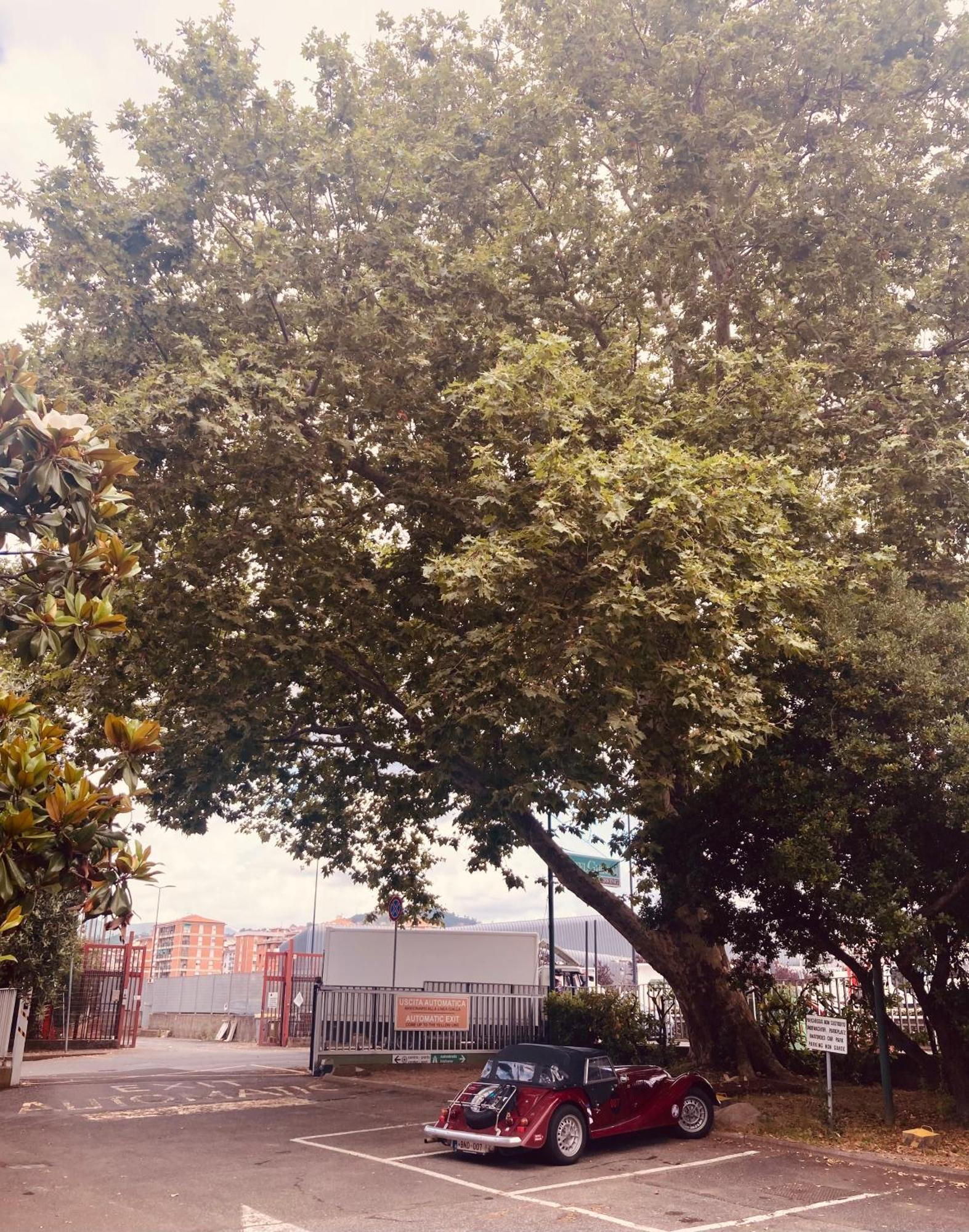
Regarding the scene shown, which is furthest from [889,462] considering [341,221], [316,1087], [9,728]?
[316,1087]

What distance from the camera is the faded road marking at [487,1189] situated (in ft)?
25.9

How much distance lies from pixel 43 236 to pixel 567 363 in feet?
27.4

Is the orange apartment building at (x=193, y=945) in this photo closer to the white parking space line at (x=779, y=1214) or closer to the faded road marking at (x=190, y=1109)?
the faded road marking at (x=190, y=1109)

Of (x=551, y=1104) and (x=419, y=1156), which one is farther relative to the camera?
(x=419, y=1156)

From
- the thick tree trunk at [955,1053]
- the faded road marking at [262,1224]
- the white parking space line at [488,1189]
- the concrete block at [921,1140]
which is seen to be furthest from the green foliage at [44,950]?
the thick tree trunk at [955,1053]

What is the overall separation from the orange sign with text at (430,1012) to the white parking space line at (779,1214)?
13.2 meters

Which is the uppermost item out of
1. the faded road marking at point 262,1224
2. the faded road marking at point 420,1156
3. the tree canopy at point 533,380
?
the tree canopy at point 533,380

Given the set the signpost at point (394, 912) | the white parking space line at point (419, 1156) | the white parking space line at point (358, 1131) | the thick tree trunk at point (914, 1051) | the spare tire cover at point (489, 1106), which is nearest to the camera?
the spare tire cover at point (489, 1106)

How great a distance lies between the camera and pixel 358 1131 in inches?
494

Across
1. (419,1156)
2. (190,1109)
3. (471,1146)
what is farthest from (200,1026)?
(471,1146)

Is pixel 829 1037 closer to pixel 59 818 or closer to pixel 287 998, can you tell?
pixel 59 818

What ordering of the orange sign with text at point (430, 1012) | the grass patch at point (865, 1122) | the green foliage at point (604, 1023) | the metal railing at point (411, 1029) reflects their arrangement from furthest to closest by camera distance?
the orange sign with text at point (430, 1012)
the metal railing at point (411, 1029)
the green foliage at point (604, 1023)
the grass patch at point (865, 1122)

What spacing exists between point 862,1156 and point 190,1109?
32.1 feet

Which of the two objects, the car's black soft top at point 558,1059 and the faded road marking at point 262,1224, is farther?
the car's black soft top at point 558,1059
